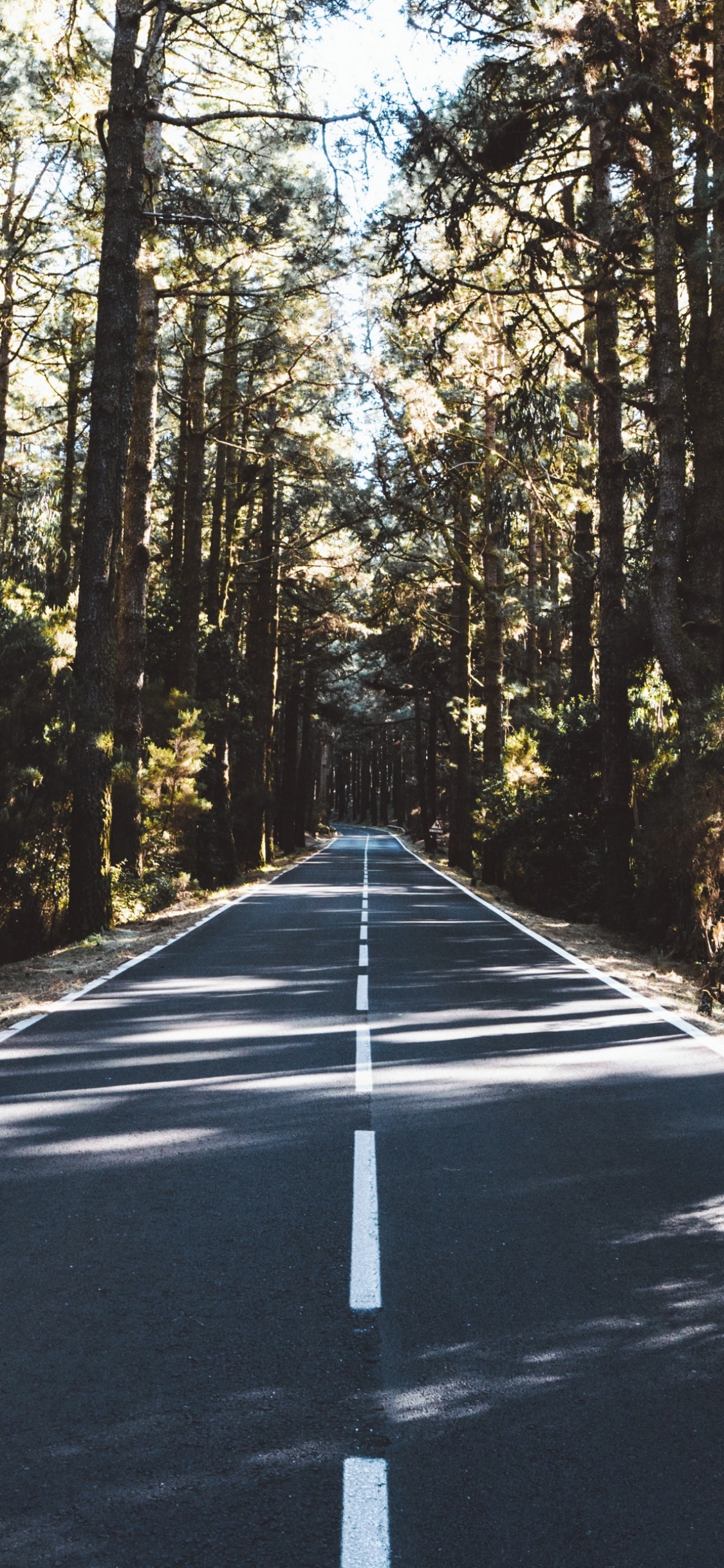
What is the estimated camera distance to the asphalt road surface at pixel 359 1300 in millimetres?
3244

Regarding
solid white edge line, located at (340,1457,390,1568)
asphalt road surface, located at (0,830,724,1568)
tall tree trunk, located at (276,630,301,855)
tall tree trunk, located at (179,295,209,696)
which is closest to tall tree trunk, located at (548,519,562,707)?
tall tree trunk, located at (179,295,209,696)

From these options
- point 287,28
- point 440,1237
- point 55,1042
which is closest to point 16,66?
point 287,28

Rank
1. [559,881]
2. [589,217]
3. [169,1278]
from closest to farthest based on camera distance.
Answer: [169,1278]
[589,217]
[559,881]

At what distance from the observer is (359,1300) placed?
4.66m

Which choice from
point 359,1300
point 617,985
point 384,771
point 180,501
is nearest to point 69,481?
point 180,501

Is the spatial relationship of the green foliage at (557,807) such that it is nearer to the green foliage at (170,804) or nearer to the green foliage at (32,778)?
the green foliage at (170,804)

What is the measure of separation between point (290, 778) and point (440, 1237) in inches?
1691

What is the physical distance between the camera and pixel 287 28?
1786cm

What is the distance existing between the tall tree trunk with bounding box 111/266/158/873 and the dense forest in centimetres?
6

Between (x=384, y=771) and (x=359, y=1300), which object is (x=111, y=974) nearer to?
(x=359, y=1300)

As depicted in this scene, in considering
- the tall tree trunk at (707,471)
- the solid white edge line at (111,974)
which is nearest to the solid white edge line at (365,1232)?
the solid white edge line at (111,974)

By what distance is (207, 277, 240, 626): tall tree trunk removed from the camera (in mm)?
25719

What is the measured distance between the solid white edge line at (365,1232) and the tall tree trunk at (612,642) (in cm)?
1429

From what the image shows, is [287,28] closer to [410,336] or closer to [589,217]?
[589,217]
